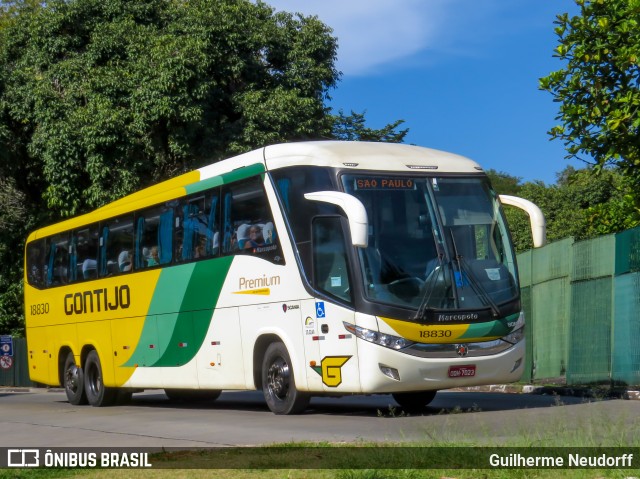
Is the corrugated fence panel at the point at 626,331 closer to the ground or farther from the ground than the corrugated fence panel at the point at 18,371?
farther from the ground

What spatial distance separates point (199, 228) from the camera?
16812 millimetres

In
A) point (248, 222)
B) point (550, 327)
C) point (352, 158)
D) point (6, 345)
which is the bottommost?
point (6, 345)

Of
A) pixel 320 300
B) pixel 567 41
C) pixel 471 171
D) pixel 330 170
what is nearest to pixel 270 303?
pixel 320 300

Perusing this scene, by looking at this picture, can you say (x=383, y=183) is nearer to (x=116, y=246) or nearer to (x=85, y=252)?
(x=116, y=246)

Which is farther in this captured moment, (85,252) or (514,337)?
(85,252)

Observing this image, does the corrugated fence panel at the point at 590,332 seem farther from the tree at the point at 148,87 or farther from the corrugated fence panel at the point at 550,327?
the tree at the point at 148,87

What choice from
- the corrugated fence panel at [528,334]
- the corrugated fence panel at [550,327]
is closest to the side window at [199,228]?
the corrugated fence panel at [550,327]

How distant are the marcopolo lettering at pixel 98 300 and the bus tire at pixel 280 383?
4951mm

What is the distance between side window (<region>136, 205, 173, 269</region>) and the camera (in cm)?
1786

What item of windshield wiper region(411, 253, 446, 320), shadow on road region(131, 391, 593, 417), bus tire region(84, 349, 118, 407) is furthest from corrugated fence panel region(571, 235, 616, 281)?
bus tire region(84, 349, 118, 407)

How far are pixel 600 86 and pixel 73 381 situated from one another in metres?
11.6

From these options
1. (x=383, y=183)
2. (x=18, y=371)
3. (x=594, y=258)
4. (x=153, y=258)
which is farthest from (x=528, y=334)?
(x=18, y=371)

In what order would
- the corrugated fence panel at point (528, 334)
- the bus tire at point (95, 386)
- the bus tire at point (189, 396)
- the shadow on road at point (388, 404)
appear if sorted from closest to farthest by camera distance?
the shadow on road at point (388, 404), the bus tire at point (95, 386), the bus tire at point (189, 396), the corrugated fence panel at point (528, 334)

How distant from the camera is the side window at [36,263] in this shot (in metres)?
23.0
